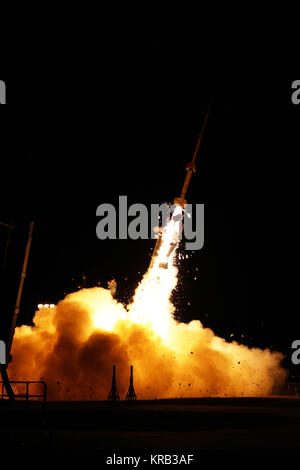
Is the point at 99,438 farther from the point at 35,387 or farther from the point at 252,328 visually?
the point at 252,328

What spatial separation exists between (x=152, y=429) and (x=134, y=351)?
623 inches

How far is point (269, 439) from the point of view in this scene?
524 inches

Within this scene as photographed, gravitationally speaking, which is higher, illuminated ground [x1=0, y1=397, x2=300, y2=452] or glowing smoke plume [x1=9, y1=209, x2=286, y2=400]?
glowing smoke plume [x1=9, y1=209, x2=286, y2=400]

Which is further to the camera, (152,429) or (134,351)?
(134,351)

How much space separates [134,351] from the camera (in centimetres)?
3145

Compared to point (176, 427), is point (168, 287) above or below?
above

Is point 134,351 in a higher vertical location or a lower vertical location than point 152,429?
higher

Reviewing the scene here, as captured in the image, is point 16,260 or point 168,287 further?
point 168,287

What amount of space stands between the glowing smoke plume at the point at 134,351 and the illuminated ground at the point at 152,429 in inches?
355

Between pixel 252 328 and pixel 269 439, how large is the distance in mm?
37152

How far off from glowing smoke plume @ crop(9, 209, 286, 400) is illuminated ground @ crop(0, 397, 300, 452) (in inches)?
355

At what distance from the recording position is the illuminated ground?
40.5ft

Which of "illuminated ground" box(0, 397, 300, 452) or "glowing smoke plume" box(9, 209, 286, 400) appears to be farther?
"glowing smoke plume" box(9, 209, 286, 400)
